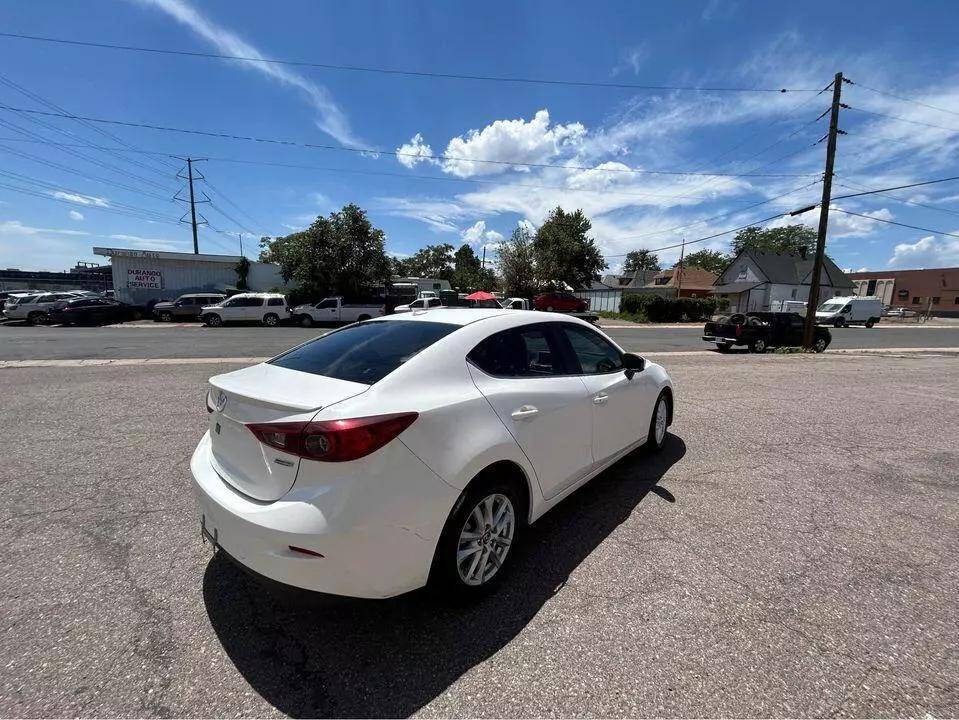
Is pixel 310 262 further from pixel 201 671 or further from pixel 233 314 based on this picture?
pixel 201 671

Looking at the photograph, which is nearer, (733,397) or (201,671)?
(201,671)

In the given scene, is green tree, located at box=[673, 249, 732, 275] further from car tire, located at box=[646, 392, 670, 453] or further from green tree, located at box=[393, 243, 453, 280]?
car tire, located at box=[646, 392, 670, 453]

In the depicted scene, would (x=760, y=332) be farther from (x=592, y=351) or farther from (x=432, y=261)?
(x=432, y=261)

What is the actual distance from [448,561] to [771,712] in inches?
56.2

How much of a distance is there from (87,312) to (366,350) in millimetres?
28276

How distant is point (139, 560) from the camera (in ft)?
8.68

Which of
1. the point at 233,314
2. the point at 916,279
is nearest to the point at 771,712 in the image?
the point at 233,314

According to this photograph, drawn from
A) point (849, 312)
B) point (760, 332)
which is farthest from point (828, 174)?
point (849, 312)

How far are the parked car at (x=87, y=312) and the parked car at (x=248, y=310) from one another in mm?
5614

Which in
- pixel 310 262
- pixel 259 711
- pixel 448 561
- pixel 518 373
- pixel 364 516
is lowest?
pixel 259 711

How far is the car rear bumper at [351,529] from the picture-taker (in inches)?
70.9

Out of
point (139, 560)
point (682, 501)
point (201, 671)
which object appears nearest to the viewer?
point (201, 671)

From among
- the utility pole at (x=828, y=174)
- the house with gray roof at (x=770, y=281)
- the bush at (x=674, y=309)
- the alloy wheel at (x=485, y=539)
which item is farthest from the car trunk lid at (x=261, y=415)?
the house with gray roof at (x=770, y=281)

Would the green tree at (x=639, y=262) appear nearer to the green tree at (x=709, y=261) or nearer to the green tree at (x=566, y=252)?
the green tree at (x=709, y=261)
